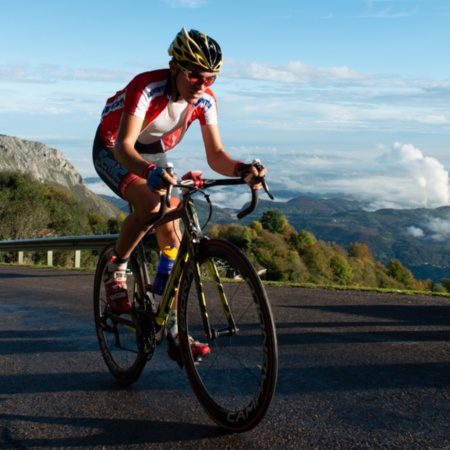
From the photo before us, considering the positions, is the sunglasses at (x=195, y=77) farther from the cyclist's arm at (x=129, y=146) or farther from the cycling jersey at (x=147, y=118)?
the cyclist's arm at (x=129, y=146)

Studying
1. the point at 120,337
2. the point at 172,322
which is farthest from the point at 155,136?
the point at 120,337

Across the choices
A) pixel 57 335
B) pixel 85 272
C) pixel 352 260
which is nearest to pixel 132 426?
pixel 57 335

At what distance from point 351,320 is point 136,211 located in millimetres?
3603

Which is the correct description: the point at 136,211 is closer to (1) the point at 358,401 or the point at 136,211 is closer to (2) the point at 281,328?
(1) the point at 358,401

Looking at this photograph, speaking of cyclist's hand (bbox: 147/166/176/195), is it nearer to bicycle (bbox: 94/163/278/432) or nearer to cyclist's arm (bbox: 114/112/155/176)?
bicycle (bbox: 94/163/278/432)

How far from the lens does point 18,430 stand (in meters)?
3.84

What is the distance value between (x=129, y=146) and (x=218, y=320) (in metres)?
1.14

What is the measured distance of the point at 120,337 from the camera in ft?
16.1

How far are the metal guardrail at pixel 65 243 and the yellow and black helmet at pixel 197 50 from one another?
24.1 feet

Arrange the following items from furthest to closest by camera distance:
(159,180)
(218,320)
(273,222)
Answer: (273,222) → (218,320) → (159,180)

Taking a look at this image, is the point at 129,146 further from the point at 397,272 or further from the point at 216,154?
the point at 397,272

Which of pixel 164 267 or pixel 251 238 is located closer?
pixel 164 267

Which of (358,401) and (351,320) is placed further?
(351,320)

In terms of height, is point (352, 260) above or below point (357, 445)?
below
